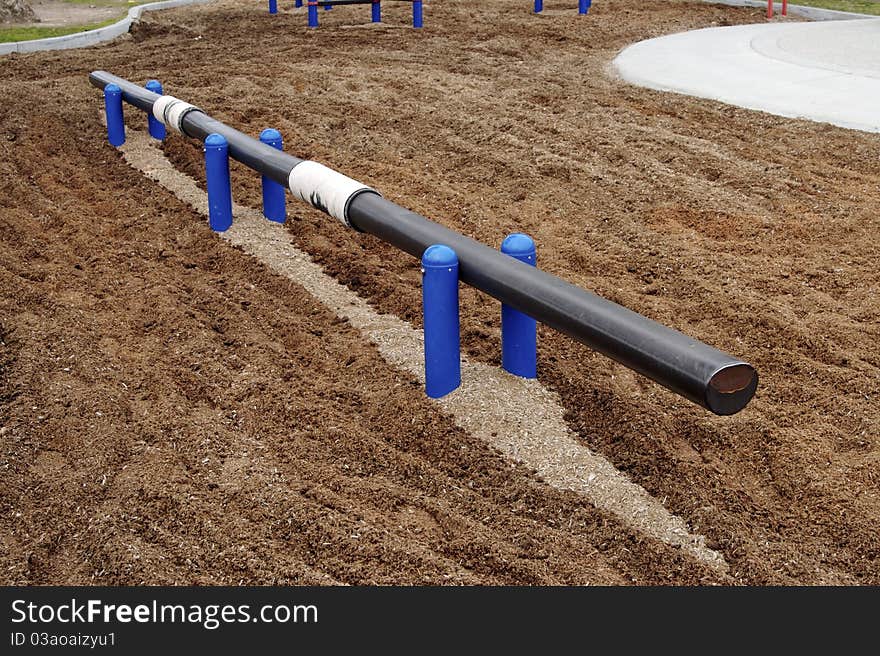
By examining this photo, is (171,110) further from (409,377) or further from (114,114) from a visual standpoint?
(409,377)

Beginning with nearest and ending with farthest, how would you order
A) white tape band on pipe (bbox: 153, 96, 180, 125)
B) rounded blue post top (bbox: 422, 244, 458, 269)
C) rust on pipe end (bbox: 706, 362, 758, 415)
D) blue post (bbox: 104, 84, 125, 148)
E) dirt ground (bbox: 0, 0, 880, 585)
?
1. rust on pipe end (bbox: 706, 362, 758, 415)
2. dirt ground (bbox: 0, 0, 880, 585)
3. rounded blue post top (bbox: 422, 244, 458, 269)
4. white tape band on pipe (bbox: 153, 96, 180, 125)
5. blue post (bbox: 104, 84, 125, 148)

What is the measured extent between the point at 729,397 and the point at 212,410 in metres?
2.26

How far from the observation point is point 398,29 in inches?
559

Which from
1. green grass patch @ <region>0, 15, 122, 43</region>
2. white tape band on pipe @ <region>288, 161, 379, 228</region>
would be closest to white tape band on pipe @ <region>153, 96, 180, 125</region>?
white tape band on pipe @ <region>288, 161, 379, 228</region>

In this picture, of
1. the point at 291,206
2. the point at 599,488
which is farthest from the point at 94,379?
the point at 291,206

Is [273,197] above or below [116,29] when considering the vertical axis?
below

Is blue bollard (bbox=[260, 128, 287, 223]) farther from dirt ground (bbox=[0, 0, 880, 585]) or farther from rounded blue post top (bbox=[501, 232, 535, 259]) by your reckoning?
rounded blue post top (bbox=[501, 232, 535, 259])

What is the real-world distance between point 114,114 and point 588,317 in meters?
6.25

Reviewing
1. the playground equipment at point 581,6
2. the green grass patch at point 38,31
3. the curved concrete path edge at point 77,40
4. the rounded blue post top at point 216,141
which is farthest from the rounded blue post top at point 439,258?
the green grass patch at point 38,31

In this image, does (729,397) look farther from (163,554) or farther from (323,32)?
(323,32)

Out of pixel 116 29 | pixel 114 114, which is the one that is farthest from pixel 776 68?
pixel 116 29

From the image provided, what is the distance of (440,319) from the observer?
4.25m

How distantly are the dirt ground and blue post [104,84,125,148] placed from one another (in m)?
0.28

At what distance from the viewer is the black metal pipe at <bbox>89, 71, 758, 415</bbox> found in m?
3.26
